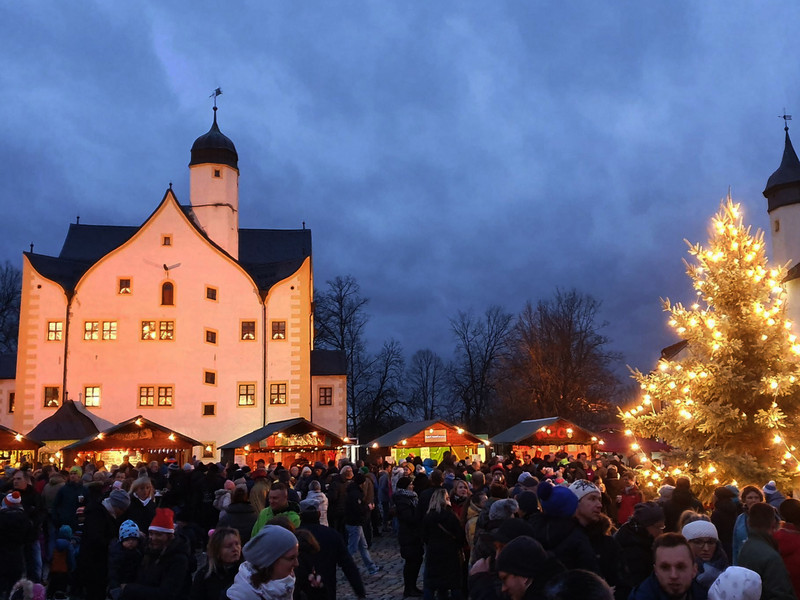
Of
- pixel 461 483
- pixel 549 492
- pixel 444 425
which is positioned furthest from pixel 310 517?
pixel 444 425

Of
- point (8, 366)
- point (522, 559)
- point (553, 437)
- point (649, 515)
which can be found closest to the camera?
point (522, 559)

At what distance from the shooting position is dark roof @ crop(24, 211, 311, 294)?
3884 centimetres

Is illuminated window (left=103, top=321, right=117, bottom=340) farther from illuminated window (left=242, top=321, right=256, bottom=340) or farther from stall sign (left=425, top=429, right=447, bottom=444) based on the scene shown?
stall sign (left=425, top=429, right=447, bottom=444)

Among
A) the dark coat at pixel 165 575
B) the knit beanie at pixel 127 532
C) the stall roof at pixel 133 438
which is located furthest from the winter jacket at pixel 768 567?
the stall roof at pixel 133 438

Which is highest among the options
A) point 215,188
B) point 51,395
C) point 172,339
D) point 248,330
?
point 215,188

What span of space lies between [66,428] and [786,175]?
39.3m

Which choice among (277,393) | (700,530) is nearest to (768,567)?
(700,530)

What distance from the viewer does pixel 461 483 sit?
11703mm

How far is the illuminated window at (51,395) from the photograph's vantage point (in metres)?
36.7

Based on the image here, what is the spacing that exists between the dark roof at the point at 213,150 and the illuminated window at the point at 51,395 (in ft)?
44.5

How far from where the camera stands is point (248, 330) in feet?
129

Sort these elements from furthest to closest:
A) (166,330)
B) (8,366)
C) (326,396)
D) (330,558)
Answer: (326,396), (8,366), (166,330), (330,558)

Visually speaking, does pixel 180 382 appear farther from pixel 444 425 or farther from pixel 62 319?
pixel 444 425

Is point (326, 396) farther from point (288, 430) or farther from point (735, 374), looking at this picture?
point (735, 374)
